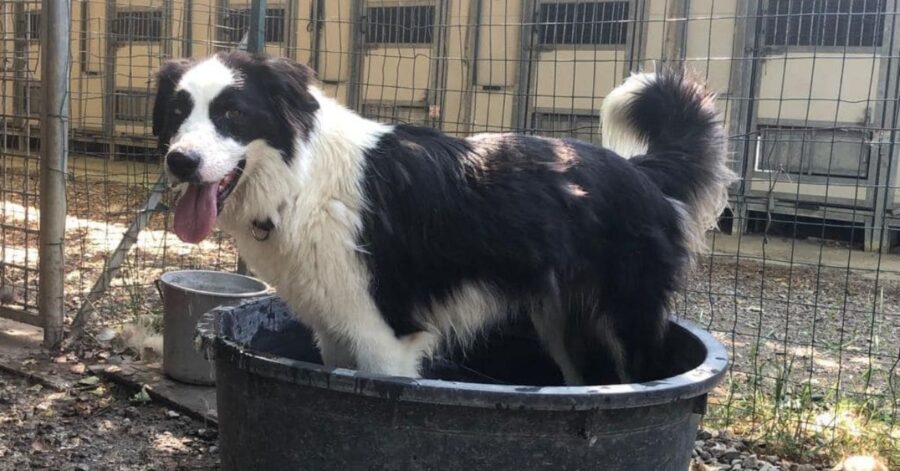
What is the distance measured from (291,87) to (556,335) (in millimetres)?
1517

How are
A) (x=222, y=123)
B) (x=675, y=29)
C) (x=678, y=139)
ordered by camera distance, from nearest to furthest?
(x=222, y=123) < (x=678, y=139) < (x=675, y=29)

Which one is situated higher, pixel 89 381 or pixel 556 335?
pixel 556 335

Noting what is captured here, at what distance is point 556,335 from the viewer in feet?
10.5

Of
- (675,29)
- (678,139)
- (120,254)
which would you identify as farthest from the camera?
(675,29)

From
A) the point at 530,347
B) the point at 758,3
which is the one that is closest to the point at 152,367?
the point at 530,347

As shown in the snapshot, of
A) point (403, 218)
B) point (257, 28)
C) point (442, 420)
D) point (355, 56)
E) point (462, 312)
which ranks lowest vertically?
point (442, 420)

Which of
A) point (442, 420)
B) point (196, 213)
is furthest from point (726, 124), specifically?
point (196, 213)

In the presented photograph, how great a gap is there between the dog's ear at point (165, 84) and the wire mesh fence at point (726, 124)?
894 millimetres

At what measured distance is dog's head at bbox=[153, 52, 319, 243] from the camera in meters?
2.14

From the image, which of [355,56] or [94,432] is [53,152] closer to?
[94,432]

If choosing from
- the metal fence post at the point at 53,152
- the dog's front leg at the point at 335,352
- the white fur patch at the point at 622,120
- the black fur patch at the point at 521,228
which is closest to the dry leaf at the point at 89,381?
the metal fence post at the point at 53,152

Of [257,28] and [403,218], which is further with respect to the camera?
[257,28]

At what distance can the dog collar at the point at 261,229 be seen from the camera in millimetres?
2340

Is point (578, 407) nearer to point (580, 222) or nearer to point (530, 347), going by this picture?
point (580, 222)
